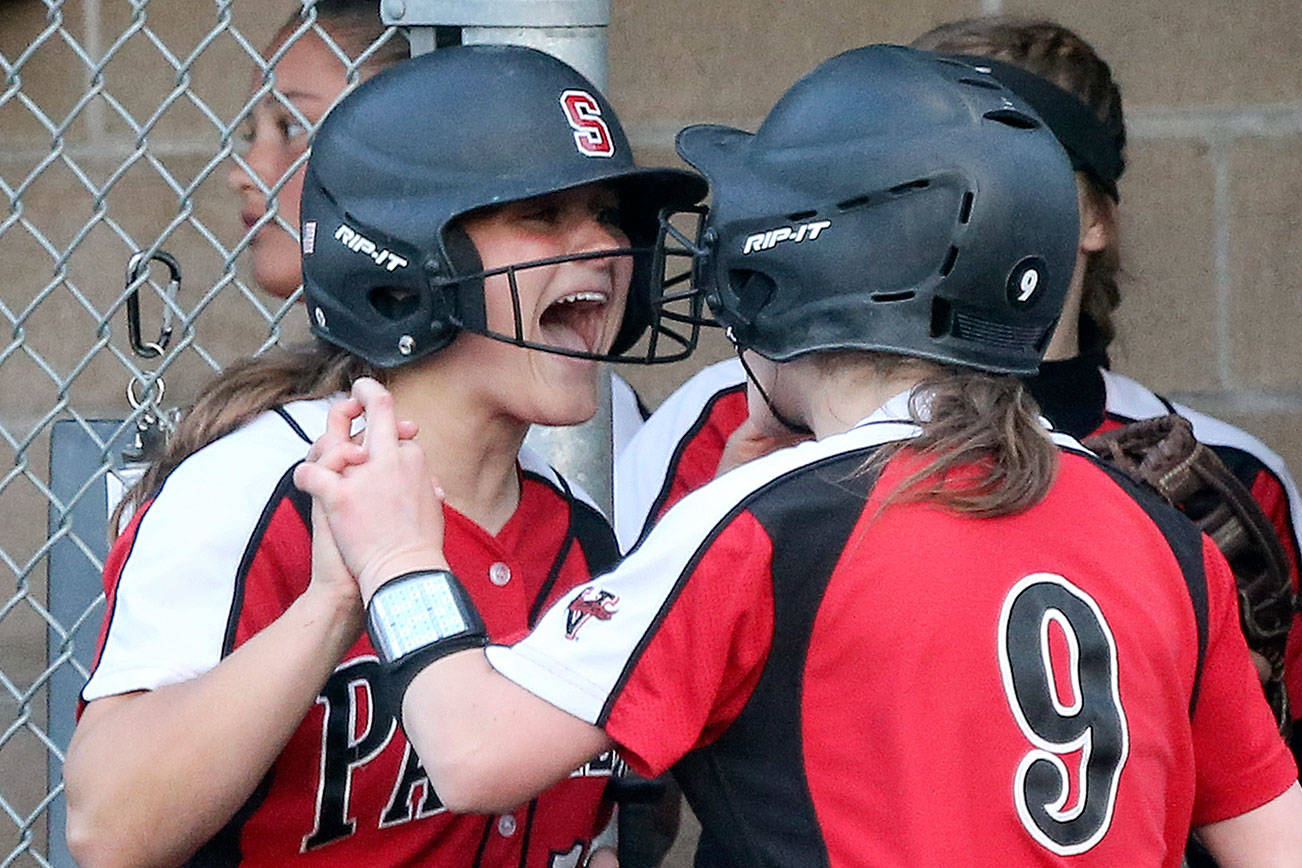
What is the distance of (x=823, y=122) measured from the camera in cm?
190

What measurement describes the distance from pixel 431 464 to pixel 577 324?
28 centimetres

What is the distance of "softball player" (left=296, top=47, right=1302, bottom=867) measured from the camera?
1633mm

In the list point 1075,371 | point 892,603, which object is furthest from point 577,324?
point 1075,371

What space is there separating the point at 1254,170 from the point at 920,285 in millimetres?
2389

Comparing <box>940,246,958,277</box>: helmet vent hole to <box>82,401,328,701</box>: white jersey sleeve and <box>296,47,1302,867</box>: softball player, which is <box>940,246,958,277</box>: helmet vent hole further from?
<box>82,401,328,701</box>: white jersey sleeve

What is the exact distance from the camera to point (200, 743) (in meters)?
1.71

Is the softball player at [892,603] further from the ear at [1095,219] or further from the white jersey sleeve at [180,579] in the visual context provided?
the ear at [1095,219]

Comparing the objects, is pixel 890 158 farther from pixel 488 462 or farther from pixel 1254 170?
pixel 1254 170

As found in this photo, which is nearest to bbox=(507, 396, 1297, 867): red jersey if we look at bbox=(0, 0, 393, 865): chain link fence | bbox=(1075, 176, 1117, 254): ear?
bbox=(1075, 176, 1117, 254): ear

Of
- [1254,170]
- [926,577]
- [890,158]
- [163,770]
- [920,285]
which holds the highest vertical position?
[890,158]

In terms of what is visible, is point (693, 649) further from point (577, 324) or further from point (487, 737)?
point (577, 324)

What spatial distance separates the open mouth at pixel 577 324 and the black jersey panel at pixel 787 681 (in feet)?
1.83

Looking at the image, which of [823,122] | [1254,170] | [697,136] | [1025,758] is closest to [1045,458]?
[1025,758]

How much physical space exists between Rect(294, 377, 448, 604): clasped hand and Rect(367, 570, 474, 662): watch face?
19 mm
